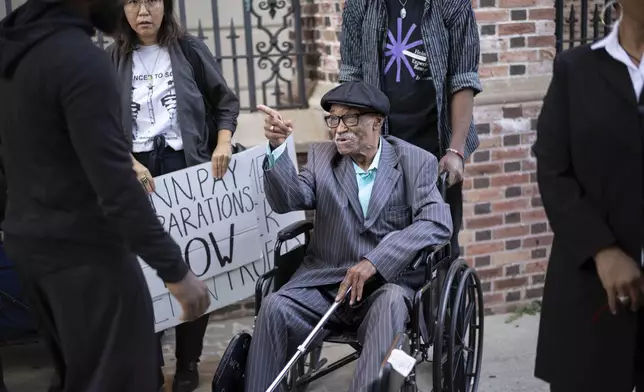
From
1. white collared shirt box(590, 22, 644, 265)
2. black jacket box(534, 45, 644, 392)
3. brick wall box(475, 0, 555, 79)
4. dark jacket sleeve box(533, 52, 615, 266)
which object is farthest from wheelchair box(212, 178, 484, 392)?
brick wall box(475, 0, 555, 79)

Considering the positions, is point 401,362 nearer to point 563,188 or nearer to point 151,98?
point 563,188

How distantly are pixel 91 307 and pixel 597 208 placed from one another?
1.36 metres

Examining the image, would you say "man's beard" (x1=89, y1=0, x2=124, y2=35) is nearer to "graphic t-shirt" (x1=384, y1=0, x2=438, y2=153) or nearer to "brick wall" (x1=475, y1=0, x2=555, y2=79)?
"graphic t-shirt" (x1=384, y1=0, x2=438, y2=153)

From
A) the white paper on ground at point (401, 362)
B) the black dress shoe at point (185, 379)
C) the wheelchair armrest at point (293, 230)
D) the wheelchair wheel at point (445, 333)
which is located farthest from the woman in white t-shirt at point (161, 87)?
the white paper on ground at point (401, 362)

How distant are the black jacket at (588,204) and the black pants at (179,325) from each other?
6.58 feet

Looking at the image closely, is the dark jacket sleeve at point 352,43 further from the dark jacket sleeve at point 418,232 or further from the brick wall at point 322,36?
the brick wall at point 322,36

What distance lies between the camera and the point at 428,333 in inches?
147

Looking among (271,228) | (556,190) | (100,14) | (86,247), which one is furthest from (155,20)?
(556,190)

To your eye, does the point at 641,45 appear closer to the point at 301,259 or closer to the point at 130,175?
the point at 130,175

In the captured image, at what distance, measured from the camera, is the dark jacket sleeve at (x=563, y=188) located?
2.46 meters

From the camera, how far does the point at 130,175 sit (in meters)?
2.47

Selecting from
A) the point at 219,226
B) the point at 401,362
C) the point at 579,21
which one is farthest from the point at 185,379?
the point at 579,21

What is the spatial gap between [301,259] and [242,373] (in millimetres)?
697

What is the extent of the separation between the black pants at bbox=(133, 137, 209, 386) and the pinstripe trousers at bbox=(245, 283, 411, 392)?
2.79 feet
